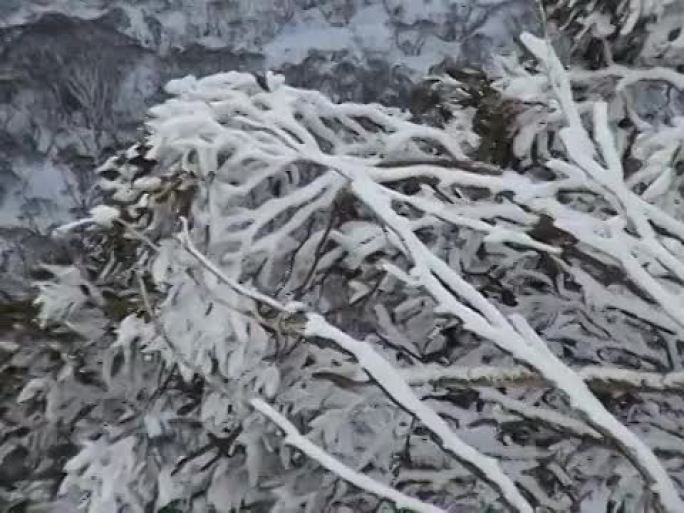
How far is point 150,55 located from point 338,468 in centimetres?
708

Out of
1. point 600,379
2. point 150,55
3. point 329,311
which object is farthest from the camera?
point 150,55

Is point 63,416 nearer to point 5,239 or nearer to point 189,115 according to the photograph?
point 189,115

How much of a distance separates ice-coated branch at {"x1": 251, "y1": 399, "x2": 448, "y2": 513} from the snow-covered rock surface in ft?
20.1

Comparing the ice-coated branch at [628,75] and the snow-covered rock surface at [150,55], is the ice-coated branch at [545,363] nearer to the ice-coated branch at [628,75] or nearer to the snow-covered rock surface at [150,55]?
the ice-coated branch at [628,75]

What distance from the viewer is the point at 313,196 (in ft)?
8.35

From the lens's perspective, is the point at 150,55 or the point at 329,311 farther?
the point at 150,55

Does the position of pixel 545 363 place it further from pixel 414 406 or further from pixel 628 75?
pixel 628 75

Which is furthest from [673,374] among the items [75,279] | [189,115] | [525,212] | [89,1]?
[89,1]

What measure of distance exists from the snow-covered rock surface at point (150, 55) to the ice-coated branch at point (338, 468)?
6123mm

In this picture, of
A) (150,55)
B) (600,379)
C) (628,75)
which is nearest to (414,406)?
(600,379)

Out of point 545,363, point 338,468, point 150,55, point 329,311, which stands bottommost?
point 150,55

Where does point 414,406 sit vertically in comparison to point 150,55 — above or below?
above

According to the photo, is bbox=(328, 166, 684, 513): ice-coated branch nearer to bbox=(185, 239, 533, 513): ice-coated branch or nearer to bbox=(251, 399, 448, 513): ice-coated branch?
bbox=(185, 239, 533, 513): ice-coated branch

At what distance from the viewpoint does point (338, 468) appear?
1.29 m
